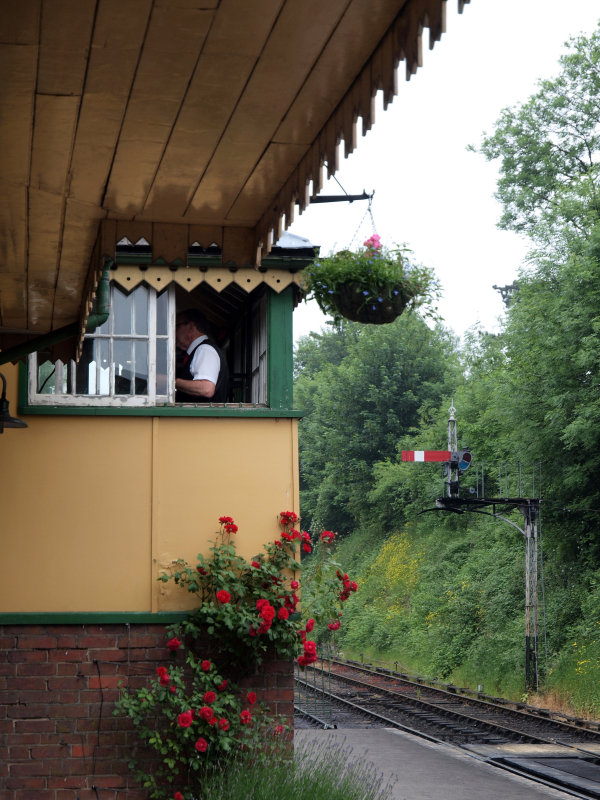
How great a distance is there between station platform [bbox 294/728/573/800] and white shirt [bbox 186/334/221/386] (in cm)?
282

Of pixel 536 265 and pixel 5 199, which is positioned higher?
pixel 536 265

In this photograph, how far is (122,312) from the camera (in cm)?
793

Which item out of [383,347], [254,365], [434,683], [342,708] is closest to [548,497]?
[434,683]

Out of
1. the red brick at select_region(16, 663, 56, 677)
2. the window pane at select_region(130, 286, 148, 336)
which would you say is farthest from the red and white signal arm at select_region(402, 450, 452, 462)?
the red brick at select_region(16, 663, 56, 677)

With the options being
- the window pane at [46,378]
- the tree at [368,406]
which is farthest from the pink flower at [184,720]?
the tree at [368,406]

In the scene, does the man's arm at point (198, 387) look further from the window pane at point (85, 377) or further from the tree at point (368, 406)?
the tree at point (368, 406)

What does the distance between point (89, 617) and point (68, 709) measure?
59cm

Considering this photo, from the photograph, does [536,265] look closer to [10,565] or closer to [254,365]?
[254,365]

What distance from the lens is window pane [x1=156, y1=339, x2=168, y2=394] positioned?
7.69 meters

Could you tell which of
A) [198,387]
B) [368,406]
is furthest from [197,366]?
[368,406]

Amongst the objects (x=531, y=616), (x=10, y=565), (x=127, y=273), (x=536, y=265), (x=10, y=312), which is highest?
(x=536, y=265)

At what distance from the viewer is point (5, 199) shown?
13.4 feet

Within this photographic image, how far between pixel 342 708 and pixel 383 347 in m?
26.7

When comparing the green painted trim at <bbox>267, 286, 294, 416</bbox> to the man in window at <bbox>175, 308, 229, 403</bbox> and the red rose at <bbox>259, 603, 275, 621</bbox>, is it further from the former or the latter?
the red rose at <bbox>259, 603, 275, 621</bbox>
